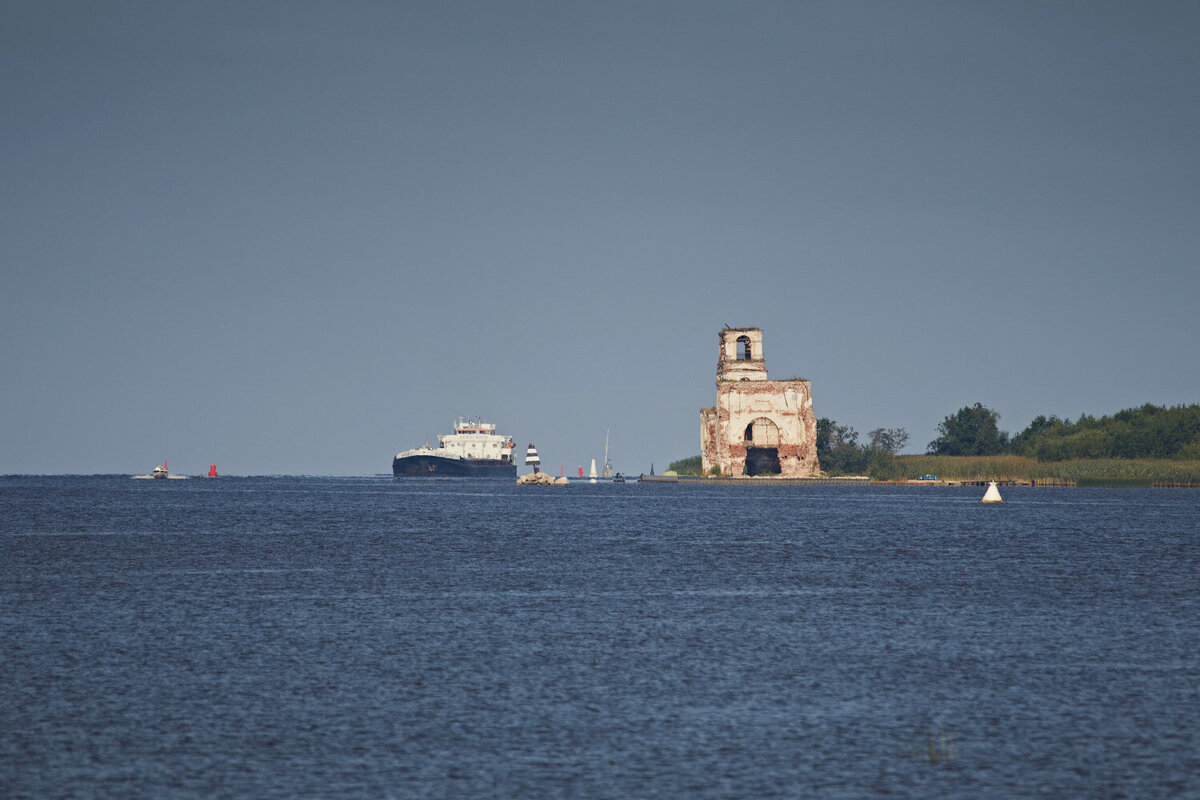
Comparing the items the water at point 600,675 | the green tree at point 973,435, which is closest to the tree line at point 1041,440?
the green tree at point 973,435

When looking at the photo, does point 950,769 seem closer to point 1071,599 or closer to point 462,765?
point 462,765

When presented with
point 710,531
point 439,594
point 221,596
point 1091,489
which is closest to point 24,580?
point 221,596

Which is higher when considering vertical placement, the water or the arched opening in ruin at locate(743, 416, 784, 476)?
the arched opening in ruin at locate(743, 416, 784, 476)

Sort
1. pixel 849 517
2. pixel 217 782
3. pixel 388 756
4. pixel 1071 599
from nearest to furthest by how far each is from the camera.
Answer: pixel 217 782 < pixel 388 756 < pixel 1071 599 < pixel 849 517

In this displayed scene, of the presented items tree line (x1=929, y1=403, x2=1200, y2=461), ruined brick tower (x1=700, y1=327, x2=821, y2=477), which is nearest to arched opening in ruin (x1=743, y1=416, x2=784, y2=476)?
ruined brick tower (x1=700, y1=327, x2=821, y2=477)

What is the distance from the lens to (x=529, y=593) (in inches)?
1116

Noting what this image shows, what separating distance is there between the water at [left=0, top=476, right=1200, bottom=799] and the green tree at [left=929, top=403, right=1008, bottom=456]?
11514 centimetres

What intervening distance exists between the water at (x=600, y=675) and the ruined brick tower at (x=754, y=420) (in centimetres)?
8093

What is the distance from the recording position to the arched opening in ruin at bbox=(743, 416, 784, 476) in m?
123

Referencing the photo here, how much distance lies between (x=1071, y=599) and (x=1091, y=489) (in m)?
94.8

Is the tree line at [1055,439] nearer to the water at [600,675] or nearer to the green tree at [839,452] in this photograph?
the green tree at [839,452]

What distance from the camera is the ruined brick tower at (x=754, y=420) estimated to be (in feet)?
396

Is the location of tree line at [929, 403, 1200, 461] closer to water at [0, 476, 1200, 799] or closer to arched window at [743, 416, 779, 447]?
arched window at [743, 416, 779, 447]

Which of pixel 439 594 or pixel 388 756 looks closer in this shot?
pixel 388 756
